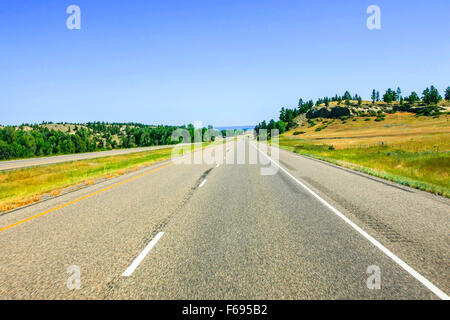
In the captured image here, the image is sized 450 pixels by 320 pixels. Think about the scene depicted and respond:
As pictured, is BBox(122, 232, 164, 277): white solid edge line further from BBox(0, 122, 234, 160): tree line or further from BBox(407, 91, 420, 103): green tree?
BBox(407, 91, 420, 103): green tree

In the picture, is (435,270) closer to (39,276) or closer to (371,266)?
(371,266)

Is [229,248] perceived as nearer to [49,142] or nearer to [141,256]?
[141,256]

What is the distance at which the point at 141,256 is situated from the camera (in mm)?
4191

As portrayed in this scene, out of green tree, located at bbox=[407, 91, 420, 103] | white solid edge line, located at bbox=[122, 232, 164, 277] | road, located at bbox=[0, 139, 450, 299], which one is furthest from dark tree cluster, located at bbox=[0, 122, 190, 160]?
green tree, located at bbox=[407, 91, 420, 103]

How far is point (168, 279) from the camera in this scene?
137 inches

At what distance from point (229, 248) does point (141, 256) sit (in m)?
1.45

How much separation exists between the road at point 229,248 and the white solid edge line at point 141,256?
2cm

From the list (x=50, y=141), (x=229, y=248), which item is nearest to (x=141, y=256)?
(x=229, y=248)

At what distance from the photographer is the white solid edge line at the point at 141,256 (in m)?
3.67

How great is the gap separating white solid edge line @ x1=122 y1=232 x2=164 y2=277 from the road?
0.6 inches

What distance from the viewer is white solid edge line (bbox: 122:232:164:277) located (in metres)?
3.67

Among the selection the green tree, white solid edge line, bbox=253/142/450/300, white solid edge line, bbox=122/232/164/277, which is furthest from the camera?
the green tree

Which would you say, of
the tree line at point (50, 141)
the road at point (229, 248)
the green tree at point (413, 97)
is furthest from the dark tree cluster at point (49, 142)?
the green tree at point (413, 97)
